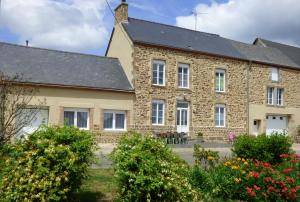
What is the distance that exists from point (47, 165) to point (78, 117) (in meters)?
14.3

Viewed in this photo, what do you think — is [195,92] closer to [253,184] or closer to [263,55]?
[263,55]

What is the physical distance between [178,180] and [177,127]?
654 inches

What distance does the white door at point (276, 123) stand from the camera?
27234 mm

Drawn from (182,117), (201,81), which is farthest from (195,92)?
(182,117)

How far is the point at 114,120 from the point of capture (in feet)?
67.0

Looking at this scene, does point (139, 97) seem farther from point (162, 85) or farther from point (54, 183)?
point (54, 183)

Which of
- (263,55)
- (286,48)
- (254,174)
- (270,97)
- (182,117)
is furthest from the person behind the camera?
(286,48)

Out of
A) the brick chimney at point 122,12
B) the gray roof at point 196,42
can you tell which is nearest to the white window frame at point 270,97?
the gray roof at point 196,42

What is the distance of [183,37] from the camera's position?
24641 mm

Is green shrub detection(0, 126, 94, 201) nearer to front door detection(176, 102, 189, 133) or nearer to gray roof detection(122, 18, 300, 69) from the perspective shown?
gray roof detection(122, 18, 300, 69)

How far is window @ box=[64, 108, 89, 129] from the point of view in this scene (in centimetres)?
1905

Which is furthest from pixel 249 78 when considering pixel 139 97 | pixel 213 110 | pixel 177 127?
pixel 139 97

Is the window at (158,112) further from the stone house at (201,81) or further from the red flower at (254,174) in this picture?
the red flower at (254,174)

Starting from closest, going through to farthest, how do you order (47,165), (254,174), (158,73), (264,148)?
(47,165)
(254,174)
(264,148)
(158,73)
